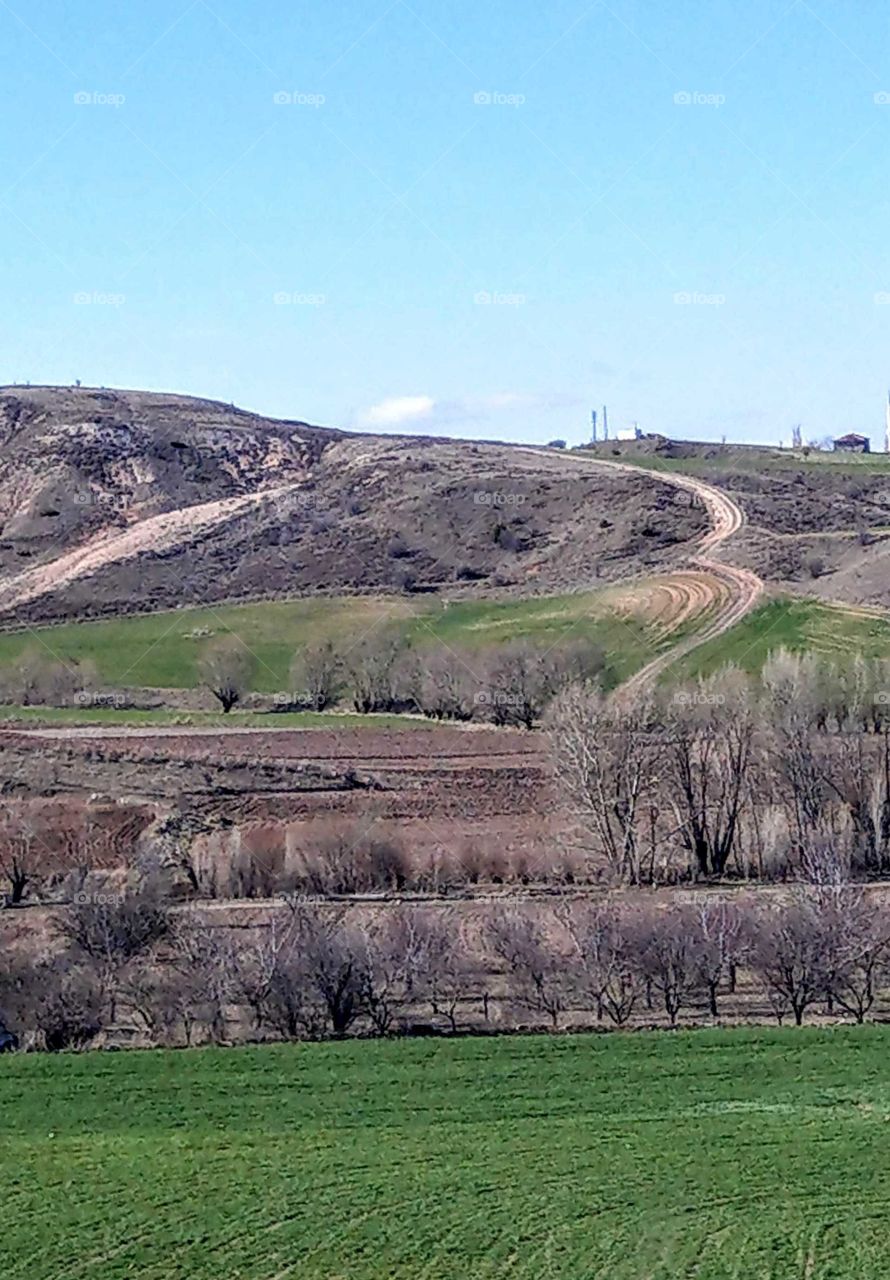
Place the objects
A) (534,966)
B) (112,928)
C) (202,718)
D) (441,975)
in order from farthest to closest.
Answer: (202,718) → (112,928) → (441,975) → (534,966)

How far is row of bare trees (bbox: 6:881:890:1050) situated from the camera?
98.2 ft

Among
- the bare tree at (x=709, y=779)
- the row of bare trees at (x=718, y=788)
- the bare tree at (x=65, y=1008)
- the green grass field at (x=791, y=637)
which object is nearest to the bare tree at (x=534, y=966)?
the bare tree at (x=65, y=1008)

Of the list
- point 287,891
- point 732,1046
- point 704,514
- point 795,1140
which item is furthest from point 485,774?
point 704,514

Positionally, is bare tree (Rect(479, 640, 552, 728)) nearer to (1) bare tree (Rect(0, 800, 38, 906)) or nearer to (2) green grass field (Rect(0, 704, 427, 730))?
(2) green grass field (Rect(0, 704, 427, 730))

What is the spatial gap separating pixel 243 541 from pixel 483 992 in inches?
2521

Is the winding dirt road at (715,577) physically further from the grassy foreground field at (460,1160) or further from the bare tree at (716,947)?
the grassy foreground field at (460,1160)

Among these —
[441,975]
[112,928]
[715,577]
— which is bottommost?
[441,975]

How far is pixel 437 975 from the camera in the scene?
31531 mm

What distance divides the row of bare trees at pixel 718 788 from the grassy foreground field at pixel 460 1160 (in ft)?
49.7

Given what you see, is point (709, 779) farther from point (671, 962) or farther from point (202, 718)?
point (202, 718)

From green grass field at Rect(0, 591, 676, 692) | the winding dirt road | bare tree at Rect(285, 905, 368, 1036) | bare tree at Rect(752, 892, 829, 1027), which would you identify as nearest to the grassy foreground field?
bare tree at Rect(285, 905, 368, 1036)

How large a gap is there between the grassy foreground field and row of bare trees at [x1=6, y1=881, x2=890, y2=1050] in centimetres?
194
